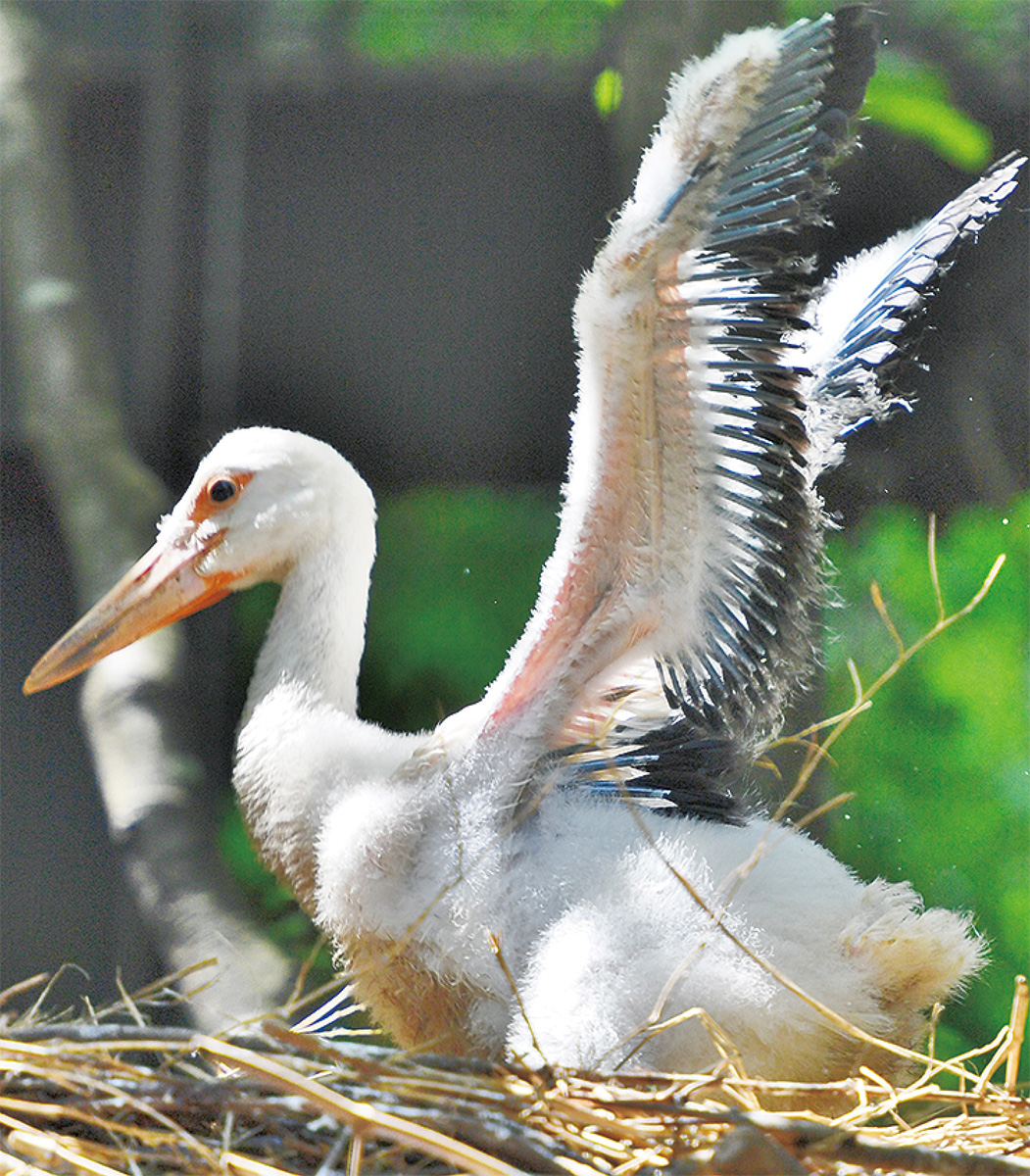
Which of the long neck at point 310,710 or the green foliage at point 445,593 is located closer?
the long neck at point 310,710

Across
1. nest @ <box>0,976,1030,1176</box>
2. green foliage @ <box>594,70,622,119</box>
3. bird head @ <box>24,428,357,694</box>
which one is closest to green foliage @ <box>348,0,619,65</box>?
green foliage @ <box>594,70,622,119</box>

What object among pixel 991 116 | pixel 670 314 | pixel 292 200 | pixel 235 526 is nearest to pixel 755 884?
pixel 670 314

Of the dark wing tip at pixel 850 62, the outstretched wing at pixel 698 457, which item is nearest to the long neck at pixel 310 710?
the outstretched wing at pixel 698 457

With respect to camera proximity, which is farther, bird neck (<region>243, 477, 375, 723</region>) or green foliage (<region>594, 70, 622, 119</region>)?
green foliage (<region>594, 70, 622, 119</region>)

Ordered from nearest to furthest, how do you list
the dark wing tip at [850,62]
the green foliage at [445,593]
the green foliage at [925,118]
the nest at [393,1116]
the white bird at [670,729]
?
the nest at [393,1116] → the white bird at [670,729] → the dark wing tip at [850,62] → the green foliage at [925,118] → the green foliage at [445,593]

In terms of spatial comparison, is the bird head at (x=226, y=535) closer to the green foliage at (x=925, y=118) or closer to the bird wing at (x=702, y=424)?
the bird wing at (x=702, y=424)

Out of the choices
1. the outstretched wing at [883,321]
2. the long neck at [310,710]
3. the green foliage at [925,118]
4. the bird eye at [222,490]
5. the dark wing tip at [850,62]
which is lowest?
the long neck at [310,710]

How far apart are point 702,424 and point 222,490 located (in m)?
0.43

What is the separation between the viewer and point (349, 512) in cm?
116

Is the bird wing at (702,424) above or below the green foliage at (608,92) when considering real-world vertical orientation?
below

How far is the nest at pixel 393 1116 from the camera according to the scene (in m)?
0.71

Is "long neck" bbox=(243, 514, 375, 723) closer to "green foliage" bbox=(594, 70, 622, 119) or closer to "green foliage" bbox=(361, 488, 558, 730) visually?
"green foliage" bbox=(361, 488, 558, 730)

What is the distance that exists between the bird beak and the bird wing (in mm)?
293

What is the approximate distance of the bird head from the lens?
1.14 meters
